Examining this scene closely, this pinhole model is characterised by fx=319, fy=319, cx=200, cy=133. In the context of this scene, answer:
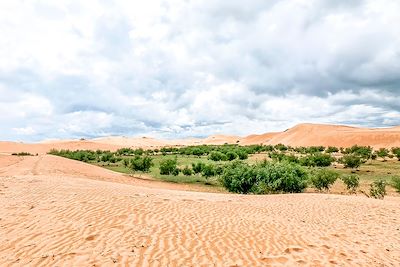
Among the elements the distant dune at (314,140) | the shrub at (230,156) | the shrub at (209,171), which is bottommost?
the shrub at (209,171)

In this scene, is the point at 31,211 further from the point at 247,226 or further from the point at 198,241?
the point at 247,226

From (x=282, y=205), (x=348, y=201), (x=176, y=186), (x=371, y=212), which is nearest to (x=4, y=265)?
(x=282, y=205)

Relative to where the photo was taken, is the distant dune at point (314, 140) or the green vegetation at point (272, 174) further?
the distant dune at point (314, 140)

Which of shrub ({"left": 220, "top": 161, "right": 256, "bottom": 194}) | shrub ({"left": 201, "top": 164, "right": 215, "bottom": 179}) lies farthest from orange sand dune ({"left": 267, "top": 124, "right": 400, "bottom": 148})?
shrub ({"left": 220, "top": 161, "right": 256, "bottom": 194})

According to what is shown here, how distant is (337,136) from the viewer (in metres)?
117

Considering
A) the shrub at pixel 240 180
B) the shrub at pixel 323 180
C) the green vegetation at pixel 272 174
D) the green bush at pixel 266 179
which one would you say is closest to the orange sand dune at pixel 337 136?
the green vegetation at pixel 272 174

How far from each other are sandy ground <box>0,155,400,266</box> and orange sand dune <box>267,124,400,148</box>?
91.9 meters

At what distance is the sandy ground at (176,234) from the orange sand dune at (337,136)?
3618 inches

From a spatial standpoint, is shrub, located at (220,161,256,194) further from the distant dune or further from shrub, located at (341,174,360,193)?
the distant dune

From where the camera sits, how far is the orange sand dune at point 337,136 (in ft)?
326

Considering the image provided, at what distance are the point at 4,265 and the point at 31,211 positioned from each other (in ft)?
17.0

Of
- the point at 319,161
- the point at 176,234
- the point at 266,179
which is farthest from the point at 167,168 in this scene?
the point at 176,234

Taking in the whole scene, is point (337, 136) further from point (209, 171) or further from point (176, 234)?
point (176, 234)

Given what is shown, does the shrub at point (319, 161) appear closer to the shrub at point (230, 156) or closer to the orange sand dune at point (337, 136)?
the shrub at point (230, 156)
